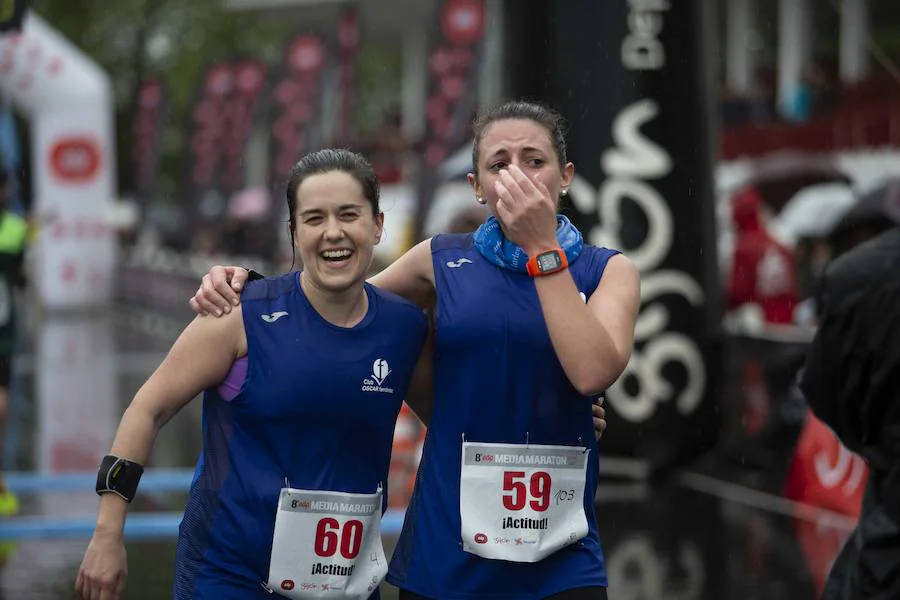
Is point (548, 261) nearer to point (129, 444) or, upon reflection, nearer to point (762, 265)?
point (129, 444)

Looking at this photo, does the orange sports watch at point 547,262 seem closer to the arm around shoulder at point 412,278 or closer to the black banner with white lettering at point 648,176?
the arm around shoulder at point 412,278

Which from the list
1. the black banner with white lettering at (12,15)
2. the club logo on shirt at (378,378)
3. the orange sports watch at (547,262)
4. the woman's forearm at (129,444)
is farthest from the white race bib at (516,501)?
the black banner with white lettering at (12,15)

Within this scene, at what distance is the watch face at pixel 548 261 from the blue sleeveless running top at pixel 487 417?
0.17 metres

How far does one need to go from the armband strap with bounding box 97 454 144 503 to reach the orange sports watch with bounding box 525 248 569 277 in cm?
106

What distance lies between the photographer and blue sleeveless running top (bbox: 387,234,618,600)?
3.98m

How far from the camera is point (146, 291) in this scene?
36.1 metres

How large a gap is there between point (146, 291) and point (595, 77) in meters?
25.8

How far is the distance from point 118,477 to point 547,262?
1.15 meters

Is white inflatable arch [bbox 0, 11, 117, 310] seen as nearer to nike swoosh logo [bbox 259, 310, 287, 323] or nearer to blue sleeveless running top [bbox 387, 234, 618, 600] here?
nike swoosh logo [bbox 259, 310, 287, 323]

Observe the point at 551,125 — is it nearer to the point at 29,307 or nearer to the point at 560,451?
the point at 560,451

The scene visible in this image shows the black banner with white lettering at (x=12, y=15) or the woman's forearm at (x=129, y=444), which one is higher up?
the black banner with white lettering at (x=12, y=15)

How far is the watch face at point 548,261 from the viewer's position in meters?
3.87

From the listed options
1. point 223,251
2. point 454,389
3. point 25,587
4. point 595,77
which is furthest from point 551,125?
point 223,251

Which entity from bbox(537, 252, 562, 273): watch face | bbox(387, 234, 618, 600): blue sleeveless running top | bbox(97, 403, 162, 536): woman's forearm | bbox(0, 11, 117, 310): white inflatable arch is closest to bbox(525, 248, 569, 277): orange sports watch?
bbox(537, 252, 562, 273): watch face
